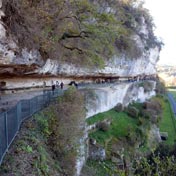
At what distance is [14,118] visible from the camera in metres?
10.1

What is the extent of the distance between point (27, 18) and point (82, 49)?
1038 centimetres

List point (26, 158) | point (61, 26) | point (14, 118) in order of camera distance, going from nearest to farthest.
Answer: point (26, 158) < point (14, 118) < point (61, 26)

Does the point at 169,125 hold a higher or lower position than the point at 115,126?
lower

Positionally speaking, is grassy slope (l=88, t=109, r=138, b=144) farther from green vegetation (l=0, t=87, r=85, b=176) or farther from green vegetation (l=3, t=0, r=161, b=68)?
green vegetation (l=0, t=87, r=85, b=176)

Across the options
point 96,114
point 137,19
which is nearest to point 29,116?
point 96,114

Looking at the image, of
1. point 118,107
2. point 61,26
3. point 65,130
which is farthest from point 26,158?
point 118,107

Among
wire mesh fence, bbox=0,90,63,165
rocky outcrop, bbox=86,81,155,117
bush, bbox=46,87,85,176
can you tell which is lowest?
rocky outcrop, bbox=86,81,155,117

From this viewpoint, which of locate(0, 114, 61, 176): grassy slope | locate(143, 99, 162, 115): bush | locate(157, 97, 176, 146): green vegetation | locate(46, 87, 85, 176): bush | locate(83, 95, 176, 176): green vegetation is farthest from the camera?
locate(143, 99, 162, 115): bush

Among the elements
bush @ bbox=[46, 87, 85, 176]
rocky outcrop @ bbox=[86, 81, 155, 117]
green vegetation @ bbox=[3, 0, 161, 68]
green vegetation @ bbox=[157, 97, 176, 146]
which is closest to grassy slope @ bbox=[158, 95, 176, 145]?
green vegetation @ bbox=[157, 97, 176, 146]

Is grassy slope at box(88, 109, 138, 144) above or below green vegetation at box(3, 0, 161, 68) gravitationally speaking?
below

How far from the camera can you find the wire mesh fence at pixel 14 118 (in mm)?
8056

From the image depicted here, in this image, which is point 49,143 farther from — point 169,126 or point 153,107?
point 153,107

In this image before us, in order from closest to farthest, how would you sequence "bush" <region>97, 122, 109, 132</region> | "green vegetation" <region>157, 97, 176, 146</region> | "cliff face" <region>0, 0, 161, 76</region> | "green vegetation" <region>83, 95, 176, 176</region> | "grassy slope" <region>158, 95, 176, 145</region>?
1. "cliff face" <region>0, 0, 161, 76</region>
2. "green vegetation" <region>83, 95, 176, 176</region>
3. "bush" <region>97, 122, 109, 132</region>
4. "green vegetation" <region>157, 97, 176, 146</region>
5. "grassy slope" <region>158, 95, 176, 145</region>

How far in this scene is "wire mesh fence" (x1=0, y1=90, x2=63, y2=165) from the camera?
8056 millimetres
